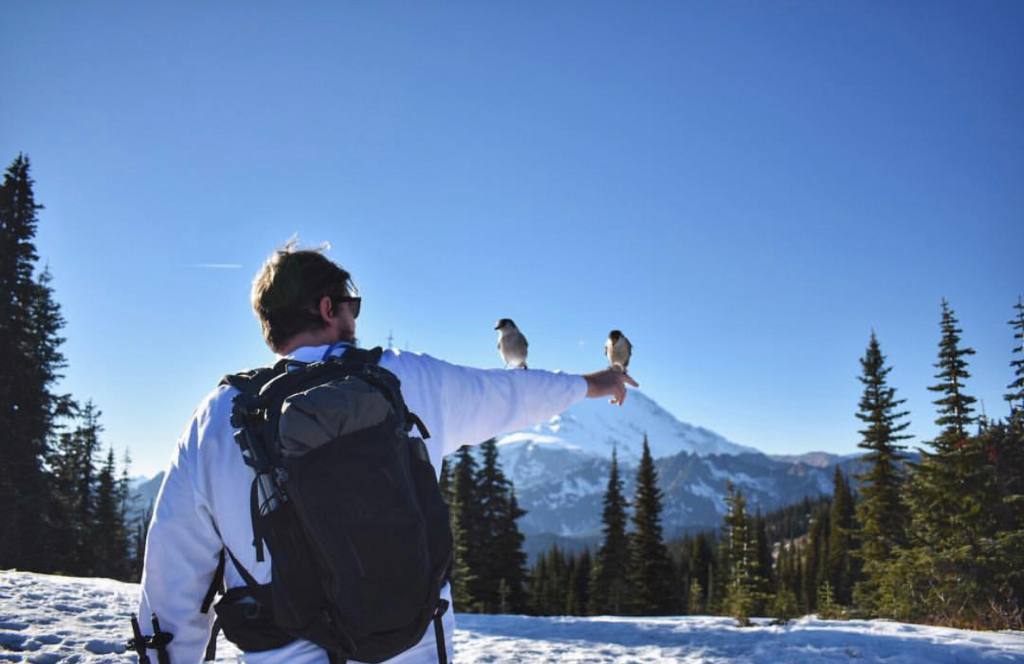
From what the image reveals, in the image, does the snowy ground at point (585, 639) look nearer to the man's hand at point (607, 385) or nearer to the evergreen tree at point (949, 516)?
the man's hand at point (607, 385)

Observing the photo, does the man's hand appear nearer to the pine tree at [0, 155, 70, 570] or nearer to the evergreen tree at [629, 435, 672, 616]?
the pine tree at [0, 155, 70, 570]

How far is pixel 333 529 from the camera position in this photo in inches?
74.7

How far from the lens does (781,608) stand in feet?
31.5

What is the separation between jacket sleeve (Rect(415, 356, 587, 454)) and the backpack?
0.44 m

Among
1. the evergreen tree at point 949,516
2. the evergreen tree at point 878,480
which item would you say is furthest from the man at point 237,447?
the evergreen tree at point 878,480

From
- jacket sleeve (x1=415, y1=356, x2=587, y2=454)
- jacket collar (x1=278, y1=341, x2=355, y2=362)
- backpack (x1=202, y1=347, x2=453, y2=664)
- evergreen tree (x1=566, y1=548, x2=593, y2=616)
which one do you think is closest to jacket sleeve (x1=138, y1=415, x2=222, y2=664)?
backpack (x1=202, y1=347, x2=453, y2=664)

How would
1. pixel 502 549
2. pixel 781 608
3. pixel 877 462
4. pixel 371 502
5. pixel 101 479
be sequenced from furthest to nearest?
pixel 502 549
pixel 101 479
pixel 877 462
pixel 781 608
pixel 371 502

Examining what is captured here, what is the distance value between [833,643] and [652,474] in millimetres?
35138

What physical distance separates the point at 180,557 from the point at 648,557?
40.9 meters

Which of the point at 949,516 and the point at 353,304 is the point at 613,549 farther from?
the point at 353,304

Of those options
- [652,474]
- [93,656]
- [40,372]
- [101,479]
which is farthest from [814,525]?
[93,656]

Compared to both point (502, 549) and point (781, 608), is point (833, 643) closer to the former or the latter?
point (781, 608)

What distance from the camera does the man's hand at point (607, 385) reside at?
2.86 meters

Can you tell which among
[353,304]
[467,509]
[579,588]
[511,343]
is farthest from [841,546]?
[353,304]
